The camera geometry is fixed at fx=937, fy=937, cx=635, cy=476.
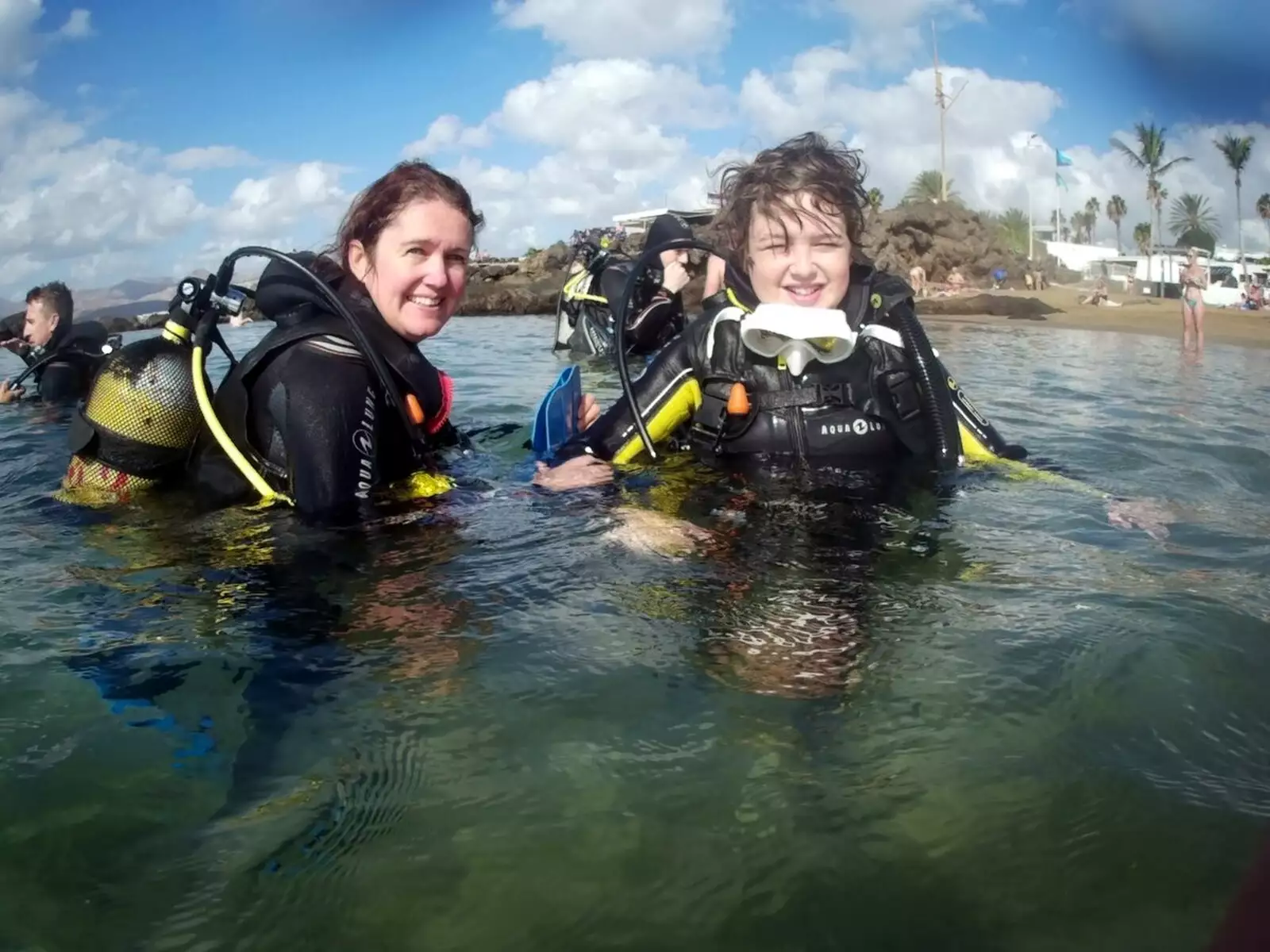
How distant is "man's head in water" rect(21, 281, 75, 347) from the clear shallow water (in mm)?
5507

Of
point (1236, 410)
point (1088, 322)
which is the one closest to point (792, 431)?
point (1236, 410)

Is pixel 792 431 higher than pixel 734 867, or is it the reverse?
pixel 792 431

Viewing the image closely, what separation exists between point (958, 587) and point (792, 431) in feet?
4.69

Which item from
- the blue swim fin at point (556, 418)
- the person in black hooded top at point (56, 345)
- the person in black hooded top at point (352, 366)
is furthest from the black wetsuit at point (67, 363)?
the person in black hooded top at point (352, 366)

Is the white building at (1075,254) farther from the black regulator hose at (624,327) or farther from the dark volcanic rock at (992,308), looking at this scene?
the black regulator hose at (624,327)

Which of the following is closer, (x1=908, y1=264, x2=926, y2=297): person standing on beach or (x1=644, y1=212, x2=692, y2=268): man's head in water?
(x1=644, y1=212, x2=692, y2=268): man's head in water

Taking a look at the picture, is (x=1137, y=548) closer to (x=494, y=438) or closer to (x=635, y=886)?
(x=635, y=886)

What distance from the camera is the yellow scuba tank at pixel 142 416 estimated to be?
3.36 metres

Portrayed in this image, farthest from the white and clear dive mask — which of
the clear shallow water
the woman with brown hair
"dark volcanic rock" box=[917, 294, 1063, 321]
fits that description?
"dark volcanic rock" box=[917, 294, 1063, 321]

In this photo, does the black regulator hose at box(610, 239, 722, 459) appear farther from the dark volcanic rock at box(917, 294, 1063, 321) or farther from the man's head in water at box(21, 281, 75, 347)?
the dark volcanic rock at box(917, 294, 1063, 321)

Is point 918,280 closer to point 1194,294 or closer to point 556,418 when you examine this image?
point 1194,294

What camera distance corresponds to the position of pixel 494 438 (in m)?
5.48

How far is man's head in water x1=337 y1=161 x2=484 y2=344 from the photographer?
333cm

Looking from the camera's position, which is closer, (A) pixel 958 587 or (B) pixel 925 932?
(B) pixel 925 932
